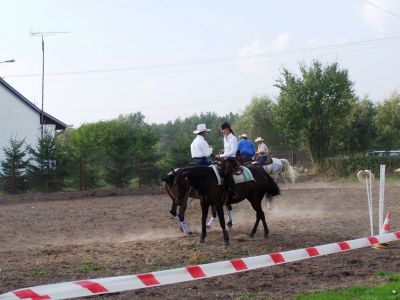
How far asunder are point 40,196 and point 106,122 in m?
21.4

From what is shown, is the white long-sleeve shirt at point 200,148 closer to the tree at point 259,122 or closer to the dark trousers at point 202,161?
the dark trousers at point 202,161

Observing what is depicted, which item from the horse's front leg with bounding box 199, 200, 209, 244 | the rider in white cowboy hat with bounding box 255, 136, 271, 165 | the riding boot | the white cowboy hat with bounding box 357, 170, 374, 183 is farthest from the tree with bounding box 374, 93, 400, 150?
the horse's front leg with bounding box 199, 200, 209, 244

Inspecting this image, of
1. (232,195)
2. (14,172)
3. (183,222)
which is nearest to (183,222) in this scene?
(183,222)

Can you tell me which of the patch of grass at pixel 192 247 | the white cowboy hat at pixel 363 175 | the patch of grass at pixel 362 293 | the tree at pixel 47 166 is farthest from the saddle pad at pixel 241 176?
the tree at pixel 47 166

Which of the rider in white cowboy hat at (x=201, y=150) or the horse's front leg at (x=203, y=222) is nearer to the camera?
the horse's front leg at (x=203, y=222)

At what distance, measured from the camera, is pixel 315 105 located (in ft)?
124

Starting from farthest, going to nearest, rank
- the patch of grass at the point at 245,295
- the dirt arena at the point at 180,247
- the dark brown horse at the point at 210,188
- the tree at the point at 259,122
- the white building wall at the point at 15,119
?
the tree at the point at 259,122 < the white building wall at the point at 15,119 < the dark brown horse at the point at 210,188 < the dirt arena at the point at 180,247 < the patch of grass at the point at 245,295

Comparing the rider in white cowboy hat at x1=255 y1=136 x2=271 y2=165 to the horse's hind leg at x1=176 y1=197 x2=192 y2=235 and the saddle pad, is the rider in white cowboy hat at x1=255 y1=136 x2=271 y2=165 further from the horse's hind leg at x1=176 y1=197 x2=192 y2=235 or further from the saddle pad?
the saddle pad

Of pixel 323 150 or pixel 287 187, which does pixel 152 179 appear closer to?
pixel 287 187

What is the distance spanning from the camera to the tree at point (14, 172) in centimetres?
2866

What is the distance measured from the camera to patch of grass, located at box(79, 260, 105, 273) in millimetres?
9125

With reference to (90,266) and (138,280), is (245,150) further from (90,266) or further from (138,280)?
(138,280)

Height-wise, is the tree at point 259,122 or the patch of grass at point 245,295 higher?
the tree at point 259,122

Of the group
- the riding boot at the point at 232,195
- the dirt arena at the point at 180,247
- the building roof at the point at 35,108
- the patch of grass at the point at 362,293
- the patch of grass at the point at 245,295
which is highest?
the building roof at the point at 35,108
